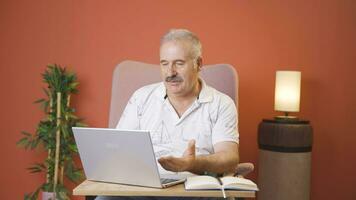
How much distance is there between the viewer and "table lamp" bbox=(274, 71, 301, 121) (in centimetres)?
284

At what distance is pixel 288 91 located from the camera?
2852 millimetres

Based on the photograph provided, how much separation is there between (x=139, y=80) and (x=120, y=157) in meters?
0.96

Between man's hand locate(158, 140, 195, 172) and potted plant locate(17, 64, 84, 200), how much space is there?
1.46 meters

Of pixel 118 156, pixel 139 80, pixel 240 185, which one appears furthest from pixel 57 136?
pixel 240 185

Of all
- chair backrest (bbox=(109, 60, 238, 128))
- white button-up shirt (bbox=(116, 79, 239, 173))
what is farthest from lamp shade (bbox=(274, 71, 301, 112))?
white button-up shirt (bbox=(116, 79, 239, 173))

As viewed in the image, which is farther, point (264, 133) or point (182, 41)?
point (264, 133)

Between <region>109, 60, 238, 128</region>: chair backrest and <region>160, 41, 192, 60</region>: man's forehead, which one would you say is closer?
<region>160, 41, 192, 60</region>: man's forehead

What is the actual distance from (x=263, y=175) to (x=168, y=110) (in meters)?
1.02

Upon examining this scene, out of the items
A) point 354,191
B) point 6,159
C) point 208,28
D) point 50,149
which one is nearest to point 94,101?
point 50,149

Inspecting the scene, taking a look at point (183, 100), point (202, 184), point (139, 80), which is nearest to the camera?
point (202, 184)

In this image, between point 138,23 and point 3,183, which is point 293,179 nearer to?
point 138,23

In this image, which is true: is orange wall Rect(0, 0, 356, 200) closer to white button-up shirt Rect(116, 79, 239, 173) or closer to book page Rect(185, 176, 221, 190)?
white button-up shirt Rect(116, 79, 239, 173)

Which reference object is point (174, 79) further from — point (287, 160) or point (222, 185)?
point (287, 160)

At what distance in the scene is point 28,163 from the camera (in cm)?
311
